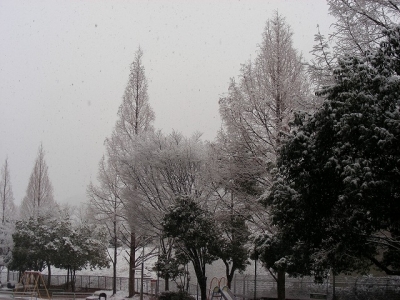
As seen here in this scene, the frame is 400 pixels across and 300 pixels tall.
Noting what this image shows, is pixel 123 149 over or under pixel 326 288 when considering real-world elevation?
over

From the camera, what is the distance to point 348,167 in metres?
7.71

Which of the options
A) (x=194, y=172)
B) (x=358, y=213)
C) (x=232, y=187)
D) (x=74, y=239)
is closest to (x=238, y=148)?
(x=232, y=187)

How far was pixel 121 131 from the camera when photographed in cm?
3119

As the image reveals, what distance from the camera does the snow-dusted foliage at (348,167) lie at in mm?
7719

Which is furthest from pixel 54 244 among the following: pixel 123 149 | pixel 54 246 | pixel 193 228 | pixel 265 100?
pixel 265 100

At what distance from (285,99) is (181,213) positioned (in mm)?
6107

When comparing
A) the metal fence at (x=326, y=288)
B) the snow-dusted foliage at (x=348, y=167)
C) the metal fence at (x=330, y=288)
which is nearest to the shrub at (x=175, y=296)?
the metal fence at (x=326, y=288)

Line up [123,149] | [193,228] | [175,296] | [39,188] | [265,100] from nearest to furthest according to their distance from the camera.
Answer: [265,100] → [193,228] → [175,296] → [123,149] → [39,188]

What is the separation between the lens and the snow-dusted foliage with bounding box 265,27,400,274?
7719 millimetres

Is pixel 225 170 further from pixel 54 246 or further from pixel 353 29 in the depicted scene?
pixel 54 246

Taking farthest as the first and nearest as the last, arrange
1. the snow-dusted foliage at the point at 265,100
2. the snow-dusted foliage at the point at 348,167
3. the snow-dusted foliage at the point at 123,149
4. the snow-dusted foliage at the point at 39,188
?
the snow-dusted foliage at the point at 39,188
the snow-dusted foliage at the point at 123,149
the snow-dusted foliage at the point at 265,100
the snow-dusted foliage at the point at 348,167

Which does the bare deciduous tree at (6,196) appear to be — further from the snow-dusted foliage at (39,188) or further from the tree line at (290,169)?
the tree line at (290,169)

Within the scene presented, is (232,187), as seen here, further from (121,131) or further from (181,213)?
(121,131)

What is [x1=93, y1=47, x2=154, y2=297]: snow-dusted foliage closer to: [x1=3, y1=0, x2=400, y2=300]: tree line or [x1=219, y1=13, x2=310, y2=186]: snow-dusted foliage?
[x1=3, y1=0, x2=400, y2=300]: tree line
